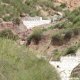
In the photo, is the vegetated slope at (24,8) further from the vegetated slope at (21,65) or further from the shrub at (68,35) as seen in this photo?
the vegetated slope at (21,65)

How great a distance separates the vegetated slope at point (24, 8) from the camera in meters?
57.6

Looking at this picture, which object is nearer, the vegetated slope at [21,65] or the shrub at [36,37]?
the vegetated slope at [21,65]

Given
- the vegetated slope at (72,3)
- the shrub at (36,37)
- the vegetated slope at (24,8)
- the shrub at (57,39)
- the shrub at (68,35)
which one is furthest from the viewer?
the vegetated slope at (72,3)

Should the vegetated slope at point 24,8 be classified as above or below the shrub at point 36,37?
below

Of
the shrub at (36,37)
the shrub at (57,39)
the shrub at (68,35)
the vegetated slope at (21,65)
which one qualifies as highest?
the vegetated slope at (21,65)

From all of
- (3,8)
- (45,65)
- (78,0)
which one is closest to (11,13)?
(3,8)

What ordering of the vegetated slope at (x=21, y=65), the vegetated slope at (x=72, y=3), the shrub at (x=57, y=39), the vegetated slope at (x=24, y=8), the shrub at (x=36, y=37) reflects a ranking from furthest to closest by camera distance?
the vegetated slope at (x=72, y=3), the vegetated slope at (x=24, y=8), the shrub at (x=36, y=37), the shrub at (x=57, y=39), the vegetated slope at (x=21, y=65)

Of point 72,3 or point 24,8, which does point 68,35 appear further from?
point 72,3

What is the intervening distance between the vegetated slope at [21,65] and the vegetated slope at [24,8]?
41.2 meters

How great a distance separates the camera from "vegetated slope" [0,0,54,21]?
189 ft

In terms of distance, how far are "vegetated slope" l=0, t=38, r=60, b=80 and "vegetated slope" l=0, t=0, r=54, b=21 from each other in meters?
41.2

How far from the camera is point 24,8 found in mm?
64125

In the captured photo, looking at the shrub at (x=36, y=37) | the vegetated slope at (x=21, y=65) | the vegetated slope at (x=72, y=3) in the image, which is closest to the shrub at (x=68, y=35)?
the shrub at (x=36, y=37)

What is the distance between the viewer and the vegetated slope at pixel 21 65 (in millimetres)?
10023
